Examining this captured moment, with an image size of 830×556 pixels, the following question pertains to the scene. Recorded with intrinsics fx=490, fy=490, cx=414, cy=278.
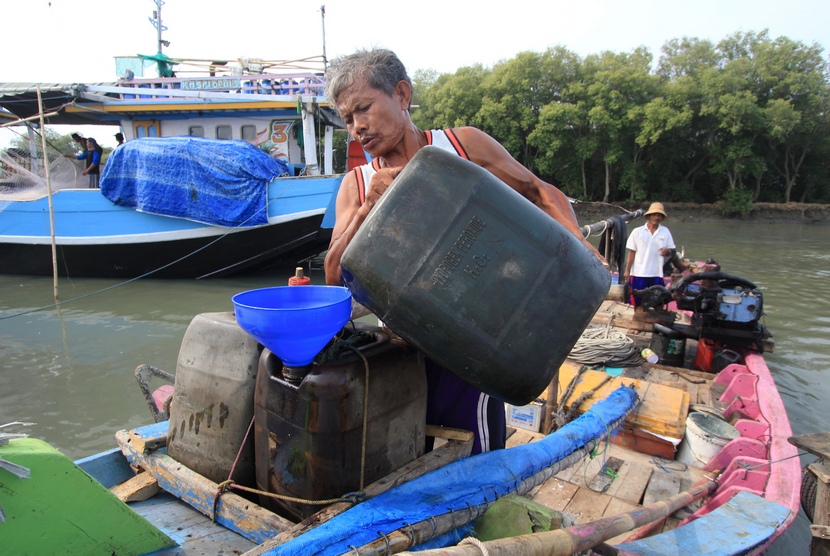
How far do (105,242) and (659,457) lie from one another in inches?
459

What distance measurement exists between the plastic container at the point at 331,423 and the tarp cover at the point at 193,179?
Answer: 9.50 metres

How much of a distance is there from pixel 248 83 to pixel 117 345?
803 cm

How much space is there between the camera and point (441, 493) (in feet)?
4.72

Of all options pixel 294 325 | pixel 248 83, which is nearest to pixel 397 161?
pixel 294 325

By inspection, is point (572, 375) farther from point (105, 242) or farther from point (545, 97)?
point (545, 97)

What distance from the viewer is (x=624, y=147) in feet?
104

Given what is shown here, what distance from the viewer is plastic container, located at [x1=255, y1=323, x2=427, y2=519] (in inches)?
51.9

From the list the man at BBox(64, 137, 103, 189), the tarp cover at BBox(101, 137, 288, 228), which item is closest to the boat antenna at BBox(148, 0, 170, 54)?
the man at BBox(64, 137, 103, 189)

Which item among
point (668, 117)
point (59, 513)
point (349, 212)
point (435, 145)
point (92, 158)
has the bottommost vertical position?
point (59, 513)

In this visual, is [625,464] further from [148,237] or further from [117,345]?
[148,237]

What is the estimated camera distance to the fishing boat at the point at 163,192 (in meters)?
10.5

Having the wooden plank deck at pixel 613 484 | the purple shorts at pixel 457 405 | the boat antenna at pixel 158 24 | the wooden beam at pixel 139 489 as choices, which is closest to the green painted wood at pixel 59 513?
the wooden beam at pixel 139 489

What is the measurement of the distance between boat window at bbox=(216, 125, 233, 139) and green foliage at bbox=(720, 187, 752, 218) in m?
28.7

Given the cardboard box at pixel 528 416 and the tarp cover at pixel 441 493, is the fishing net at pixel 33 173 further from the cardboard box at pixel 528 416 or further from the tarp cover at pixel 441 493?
the tarp cover at pixel 441 493
